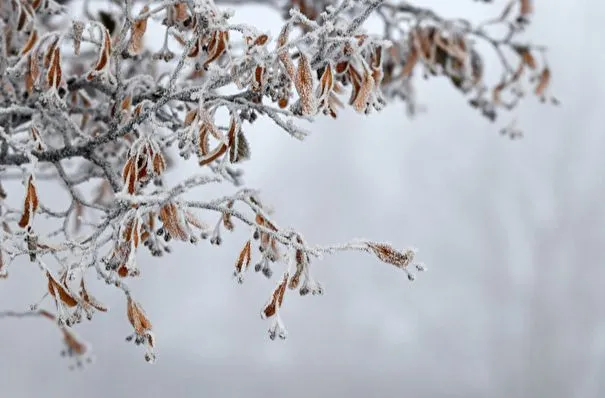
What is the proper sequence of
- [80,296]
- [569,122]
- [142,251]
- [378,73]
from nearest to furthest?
[80,296]
[378,73]
[142,251]
[569,122]

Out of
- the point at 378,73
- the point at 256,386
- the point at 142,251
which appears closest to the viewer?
the point at 378,73

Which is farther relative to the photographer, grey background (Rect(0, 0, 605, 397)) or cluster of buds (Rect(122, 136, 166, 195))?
grey background (Rect(0, 0, 605, 397))

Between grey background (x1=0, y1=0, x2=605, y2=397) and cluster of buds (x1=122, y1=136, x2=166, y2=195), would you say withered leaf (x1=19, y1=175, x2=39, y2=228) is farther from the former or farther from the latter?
grey background (x1=0, y1=0, x2=605, y2=397)

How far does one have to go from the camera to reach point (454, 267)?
6699 mm

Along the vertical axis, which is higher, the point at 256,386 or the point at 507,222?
the point at 507,222

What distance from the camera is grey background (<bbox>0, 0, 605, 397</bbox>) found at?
20.7ft

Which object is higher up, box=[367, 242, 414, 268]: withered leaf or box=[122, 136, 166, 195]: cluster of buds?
box=[367, 242, 414, 268]: withered leaf

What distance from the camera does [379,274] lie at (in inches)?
263

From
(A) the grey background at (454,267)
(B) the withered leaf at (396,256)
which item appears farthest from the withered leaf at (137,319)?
(A) the grey background at (454,267)

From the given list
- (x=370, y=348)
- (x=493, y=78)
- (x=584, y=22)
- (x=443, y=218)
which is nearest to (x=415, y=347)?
(x=370, y=348)

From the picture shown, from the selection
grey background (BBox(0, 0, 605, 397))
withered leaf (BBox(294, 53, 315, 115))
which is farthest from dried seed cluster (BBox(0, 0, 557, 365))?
grey background (BBox(0, 0, 605, 397))

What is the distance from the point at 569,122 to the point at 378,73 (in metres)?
5.90

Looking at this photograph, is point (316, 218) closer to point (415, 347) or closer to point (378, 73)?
point (415, 347)

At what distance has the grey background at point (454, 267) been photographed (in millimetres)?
6312
